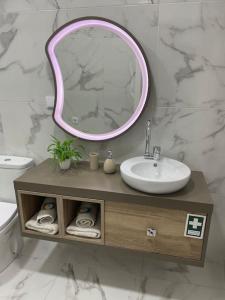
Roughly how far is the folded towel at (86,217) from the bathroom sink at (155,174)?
1.14 ft

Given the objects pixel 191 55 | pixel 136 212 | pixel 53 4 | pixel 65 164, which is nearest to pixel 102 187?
pixel 136 212

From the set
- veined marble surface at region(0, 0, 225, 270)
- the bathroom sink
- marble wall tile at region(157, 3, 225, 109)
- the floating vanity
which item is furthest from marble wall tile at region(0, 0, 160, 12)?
the floating vanity

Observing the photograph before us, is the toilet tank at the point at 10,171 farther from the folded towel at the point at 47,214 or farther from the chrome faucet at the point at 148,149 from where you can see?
the chrome faucet at the point at 148,149

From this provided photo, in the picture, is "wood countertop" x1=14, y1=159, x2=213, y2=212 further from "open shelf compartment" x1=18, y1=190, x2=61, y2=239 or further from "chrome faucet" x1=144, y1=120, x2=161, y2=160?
"chrome faucet" x1=144, y1=120, x2=161, y2=160

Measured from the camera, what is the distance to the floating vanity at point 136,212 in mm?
1188

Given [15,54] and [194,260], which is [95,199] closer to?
[194,260]

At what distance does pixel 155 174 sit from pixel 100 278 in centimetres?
83

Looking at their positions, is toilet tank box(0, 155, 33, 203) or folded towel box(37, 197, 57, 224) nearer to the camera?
folded towel box(37, 197, 57, 224)

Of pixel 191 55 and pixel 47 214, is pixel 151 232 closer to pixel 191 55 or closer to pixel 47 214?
pixel 47 214

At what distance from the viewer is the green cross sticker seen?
1171mm

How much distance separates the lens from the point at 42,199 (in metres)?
1.62

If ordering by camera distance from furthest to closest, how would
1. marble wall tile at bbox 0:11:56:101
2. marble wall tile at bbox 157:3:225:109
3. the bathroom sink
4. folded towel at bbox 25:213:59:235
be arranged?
marble wall tile at bbox 0:11:56:101 < folded towel at bbox 25:213:59:235 < marble wall tile at bbox 157:3:225:109 < the bathroom sink

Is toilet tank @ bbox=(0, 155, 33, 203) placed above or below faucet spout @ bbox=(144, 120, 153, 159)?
below

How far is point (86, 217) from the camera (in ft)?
4.62
